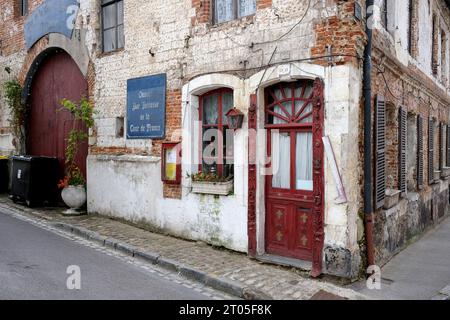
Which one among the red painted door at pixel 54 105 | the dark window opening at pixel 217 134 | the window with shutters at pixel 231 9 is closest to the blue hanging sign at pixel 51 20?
the red painted door at pixel 54 105

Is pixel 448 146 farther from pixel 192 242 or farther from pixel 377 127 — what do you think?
pixel 192 242

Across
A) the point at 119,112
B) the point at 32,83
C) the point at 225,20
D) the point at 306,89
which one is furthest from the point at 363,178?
the point at 32,83

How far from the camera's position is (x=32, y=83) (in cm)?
1328

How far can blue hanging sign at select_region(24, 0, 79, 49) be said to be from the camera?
1071 cm

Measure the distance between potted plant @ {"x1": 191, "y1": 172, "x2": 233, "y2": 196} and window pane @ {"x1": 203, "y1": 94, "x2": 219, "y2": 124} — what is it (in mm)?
1009

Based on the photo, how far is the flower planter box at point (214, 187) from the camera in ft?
23.3

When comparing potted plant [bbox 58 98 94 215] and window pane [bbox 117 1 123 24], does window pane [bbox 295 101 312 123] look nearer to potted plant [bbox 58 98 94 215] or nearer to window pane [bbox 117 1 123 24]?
window pane [bbox 117 1 123 24]

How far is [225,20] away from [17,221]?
6528 millimetres

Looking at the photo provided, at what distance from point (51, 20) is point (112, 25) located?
291 cm

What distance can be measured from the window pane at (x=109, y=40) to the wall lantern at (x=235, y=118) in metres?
4.30

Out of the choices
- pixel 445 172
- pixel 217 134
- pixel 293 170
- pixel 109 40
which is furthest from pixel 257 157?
pixel 445 172

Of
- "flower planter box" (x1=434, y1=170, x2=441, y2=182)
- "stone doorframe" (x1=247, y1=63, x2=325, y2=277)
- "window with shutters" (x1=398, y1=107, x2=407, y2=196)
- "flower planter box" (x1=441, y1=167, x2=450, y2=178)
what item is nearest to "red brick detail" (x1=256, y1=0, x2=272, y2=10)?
"stone doorframe" (x1=247, y1=63, x2=325, y2=277)

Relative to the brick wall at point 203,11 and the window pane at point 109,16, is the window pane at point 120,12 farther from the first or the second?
the brick wall at point 203,11

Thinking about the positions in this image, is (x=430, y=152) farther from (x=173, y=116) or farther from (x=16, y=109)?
(x=16, y=109)
